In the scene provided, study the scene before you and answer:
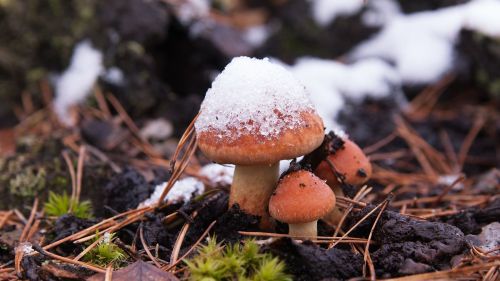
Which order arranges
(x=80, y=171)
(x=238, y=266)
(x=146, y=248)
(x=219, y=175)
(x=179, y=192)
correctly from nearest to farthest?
(x=238, y=266) → (x=146, y=248) → (x=179, y=192) → (x=219, y=175) → (x=80, y=171)

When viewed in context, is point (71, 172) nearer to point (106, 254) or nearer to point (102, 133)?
point (102, 133)

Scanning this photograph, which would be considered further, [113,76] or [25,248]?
[113,76]

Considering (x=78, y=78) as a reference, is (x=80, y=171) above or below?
below

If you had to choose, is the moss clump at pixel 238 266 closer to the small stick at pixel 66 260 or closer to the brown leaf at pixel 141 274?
the brown leaf at pixel 141 274

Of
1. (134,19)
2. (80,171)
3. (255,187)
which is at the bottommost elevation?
(80,171)

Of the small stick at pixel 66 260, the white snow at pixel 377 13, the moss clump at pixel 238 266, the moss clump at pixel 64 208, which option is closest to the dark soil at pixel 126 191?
the moss clump at pixel 64 208

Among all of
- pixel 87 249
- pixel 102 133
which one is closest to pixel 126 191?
pixel 87 249

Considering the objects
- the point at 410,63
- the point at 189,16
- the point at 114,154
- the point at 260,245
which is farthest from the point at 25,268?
the point at 410,63
